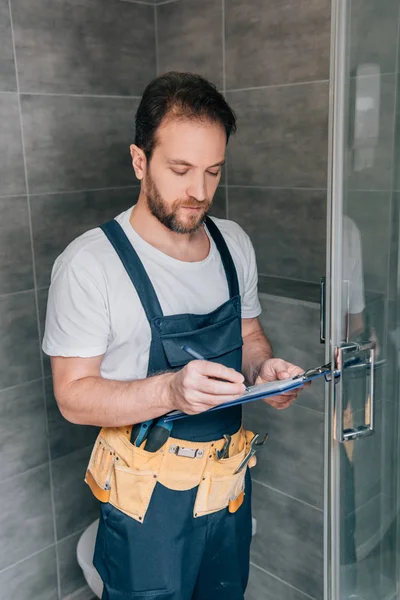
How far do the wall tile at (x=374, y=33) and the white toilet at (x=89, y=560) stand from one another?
1.42 m

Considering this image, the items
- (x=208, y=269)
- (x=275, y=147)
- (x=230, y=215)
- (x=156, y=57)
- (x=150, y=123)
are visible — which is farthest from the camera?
(x=156, y=57)

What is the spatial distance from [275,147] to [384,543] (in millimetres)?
1189

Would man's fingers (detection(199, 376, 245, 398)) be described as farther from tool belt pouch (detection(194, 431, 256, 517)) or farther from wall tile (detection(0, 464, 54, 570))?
wall tile (detection(0, 464, 54, 570))

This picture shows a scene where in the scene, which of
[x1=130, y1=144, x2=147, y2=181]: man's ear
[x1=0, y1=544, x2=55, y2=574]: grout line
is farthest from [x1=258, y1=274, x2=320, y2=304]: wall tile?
[x1=0, y1=544, x2=55, y2=574]: grout line

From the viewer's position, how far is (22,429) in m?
1.99

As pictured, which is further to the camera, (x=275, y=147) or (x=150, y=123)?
(x=275, y=147)

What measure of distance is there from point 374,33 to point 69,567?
198cm

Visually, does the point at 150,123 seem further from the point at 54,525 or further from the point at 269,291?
the point at 54,525

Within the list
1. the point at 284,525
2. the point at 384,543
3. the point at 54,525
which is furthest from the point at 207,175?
the point at 54,525

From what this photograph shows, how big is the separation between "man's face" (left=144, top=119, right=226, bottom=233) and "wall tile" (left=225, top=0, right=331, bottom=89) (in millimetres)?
456

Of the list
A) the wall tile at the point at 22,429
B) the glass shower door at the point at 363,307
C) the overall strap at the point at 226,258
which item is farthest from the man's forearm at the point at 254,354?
the wall tile at the point at 22,429

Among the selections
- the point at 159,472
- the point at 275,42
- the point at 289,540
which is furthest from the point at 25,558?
the point at 275,42

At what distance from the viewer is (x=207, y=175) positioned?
1401mm

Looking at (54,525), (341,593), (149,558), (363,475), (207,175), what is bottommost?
(54,525)
